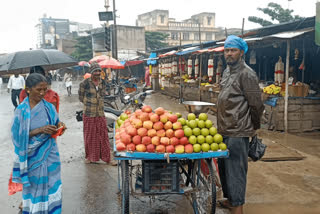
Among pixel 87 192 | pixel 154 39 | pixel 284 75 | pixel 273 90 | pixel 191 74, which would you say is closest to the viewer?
pixel 87 192

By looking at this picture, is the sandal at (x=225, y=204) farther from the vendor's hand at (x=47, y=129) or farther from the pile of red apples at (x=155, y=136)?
the vendor's hand at (x=47, y=129)

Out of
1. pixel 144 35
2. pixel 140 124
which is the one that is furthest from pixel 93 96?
pixel 144 35

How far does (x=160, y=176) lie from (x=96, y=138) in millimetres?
2636

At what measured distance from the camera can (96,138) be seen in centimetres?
551

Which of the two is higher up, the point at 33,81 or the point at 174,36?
the point at 174,36

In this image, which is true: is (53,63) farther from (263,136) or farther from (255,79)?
(263,136)

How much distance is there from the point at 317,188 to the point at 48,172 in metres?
3.88

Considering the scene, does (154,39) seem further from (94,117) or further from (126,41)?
(94,117)

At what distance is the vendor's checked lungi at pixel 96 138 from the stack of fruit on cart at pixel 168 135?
2292 mm

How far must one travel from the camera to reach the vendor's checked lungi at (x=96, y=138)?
18.0 ft

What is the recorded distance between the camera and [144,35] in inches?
1375

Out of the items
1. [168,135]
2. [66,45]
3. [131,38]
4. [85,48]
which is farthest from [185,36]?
[168,135]

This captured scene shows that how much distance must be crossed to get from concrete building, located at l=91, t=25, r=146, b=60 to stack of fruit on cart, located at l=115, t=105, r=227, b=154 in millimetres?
30582

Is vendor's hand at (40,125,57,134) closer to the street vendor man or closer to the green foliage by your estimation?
the street vendor man
